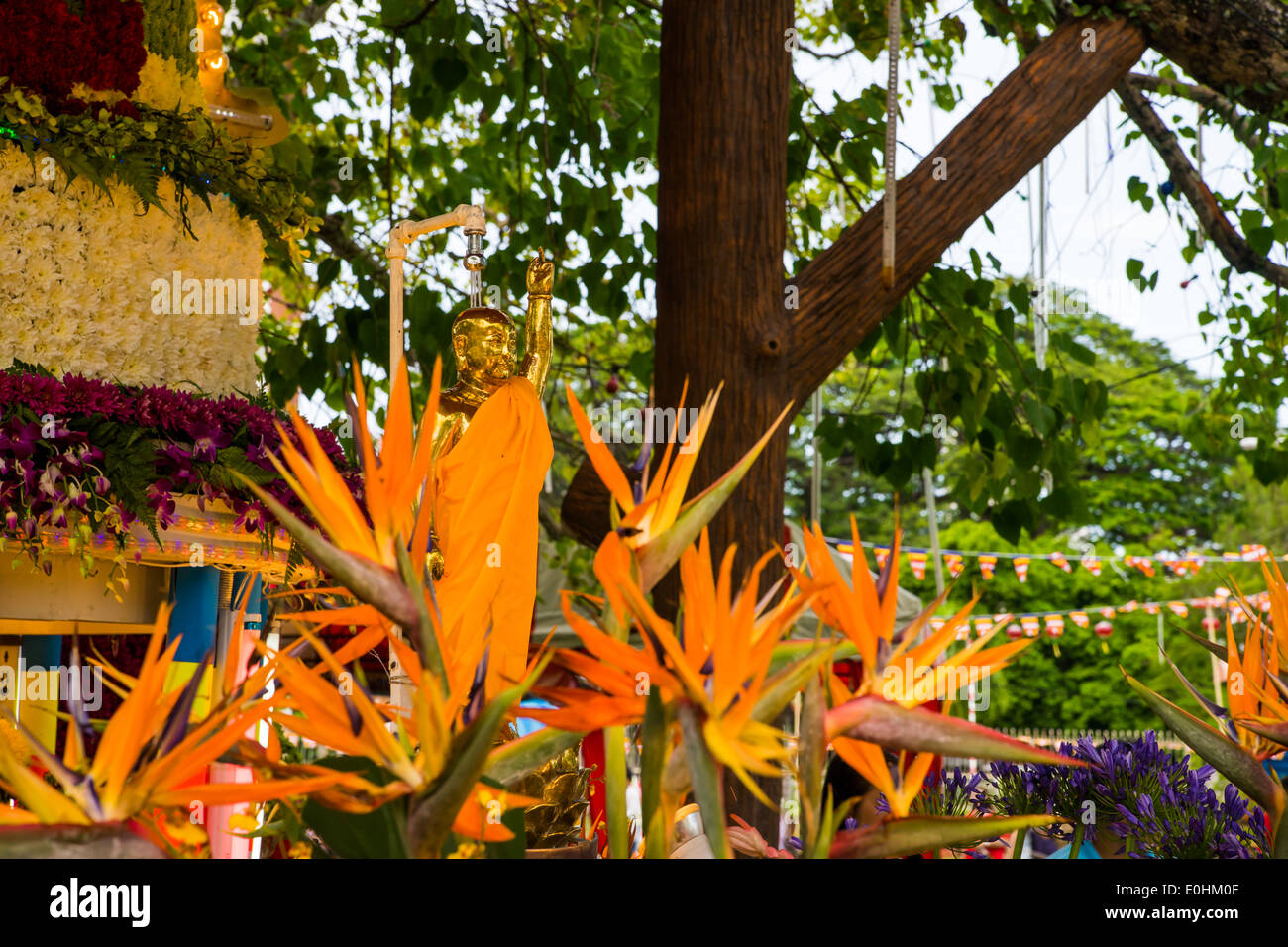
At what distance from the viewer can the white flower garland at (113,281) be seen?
220cm

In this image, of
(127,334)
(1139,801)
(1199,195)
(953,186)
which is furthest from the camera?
(1199,195)

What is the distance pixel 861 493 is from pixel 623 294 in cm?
1832

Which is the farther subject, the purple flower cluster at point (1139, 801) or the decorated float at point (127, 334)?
the decorated float at point (127, 334)

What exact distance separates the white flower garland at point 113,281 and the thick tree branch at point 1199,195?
12.9 ft

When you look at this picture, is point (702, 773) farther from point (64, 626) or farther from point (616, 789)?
point (64, 626)

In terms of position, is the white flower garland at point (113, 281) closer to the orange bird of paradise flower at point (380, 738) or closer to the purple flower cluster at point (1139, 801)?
the purple flower cluster at point (1139, 801)

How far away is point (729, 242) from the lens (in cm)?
356

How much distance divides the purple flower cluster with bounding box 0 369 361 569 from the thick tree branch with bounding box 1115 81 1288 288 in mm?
4264

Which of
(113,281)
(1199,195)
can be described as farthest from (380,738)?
(1199,195)

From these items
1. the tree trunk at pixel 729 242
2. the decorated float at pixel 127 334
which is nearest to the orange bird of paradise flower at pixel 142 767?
the decorated float at pixel 127 334

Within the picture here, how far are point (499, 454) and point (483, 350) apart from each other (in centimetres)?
28

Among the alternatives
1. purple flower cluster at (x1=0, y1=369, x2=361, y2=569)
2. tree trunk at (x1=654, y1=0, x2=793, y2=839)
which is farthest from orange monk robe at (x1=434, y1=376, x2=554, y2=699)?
purple flower cluster at (x1=0, y1=369, x2=361, y2=569)

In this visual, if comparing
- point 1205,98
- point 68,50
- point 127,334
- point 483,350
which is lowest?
point 127,334

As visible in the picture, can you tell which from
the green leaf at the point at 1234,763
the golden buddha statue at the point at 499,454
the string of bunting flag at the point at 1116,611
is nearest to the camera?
the green leaf at the point at 1234,763
